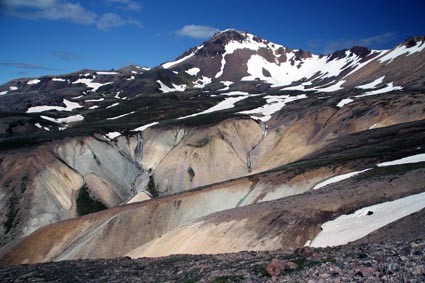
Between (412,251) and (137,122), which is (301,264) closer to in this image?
(412,251)

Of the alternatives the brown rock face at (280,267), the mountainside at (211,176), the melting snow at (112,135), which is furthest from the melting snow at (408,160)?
the melting snow at (112,135)

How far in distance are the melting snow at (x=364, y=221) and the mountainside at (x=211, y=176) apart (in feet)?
0.43

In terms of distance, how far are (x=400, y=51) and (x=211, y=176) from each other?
11129 centimetres

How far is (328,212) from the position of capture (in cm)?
3072

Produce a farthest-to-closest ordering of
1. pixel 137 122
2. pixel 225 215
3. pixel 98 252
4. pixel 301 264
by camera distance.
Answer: pixel 137 122 → pixel 98 252 → pixel 225 215 → pixel 301 264

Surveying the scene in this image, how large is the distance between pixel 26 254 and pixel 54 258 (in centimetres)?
443

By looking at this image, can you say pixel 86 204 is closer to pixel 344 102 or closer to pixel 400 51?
pixel 344 102

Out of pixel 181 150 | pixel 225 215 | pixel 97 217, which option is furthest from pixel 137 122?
pixel 225 215

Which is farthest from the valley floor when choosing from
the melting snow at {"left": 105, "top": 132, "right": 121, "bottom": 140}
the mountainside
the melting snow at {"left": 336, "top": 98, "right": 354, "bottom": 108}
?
the melting snow at {"left": 336, "top": 98, "right": 354, "bottom": 108}

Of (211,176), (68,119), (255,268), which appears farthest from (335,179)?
(68,119)

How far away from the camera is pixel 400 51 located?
522ft

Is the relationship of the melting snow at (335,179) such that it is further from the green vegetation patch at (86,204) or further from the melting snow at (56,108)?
the melting snow at (56,108)

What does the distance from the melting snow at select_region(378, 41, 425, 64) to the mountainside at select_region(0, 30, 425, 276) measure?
14.7m

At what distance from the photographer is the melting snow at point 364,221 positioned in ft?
80.6
